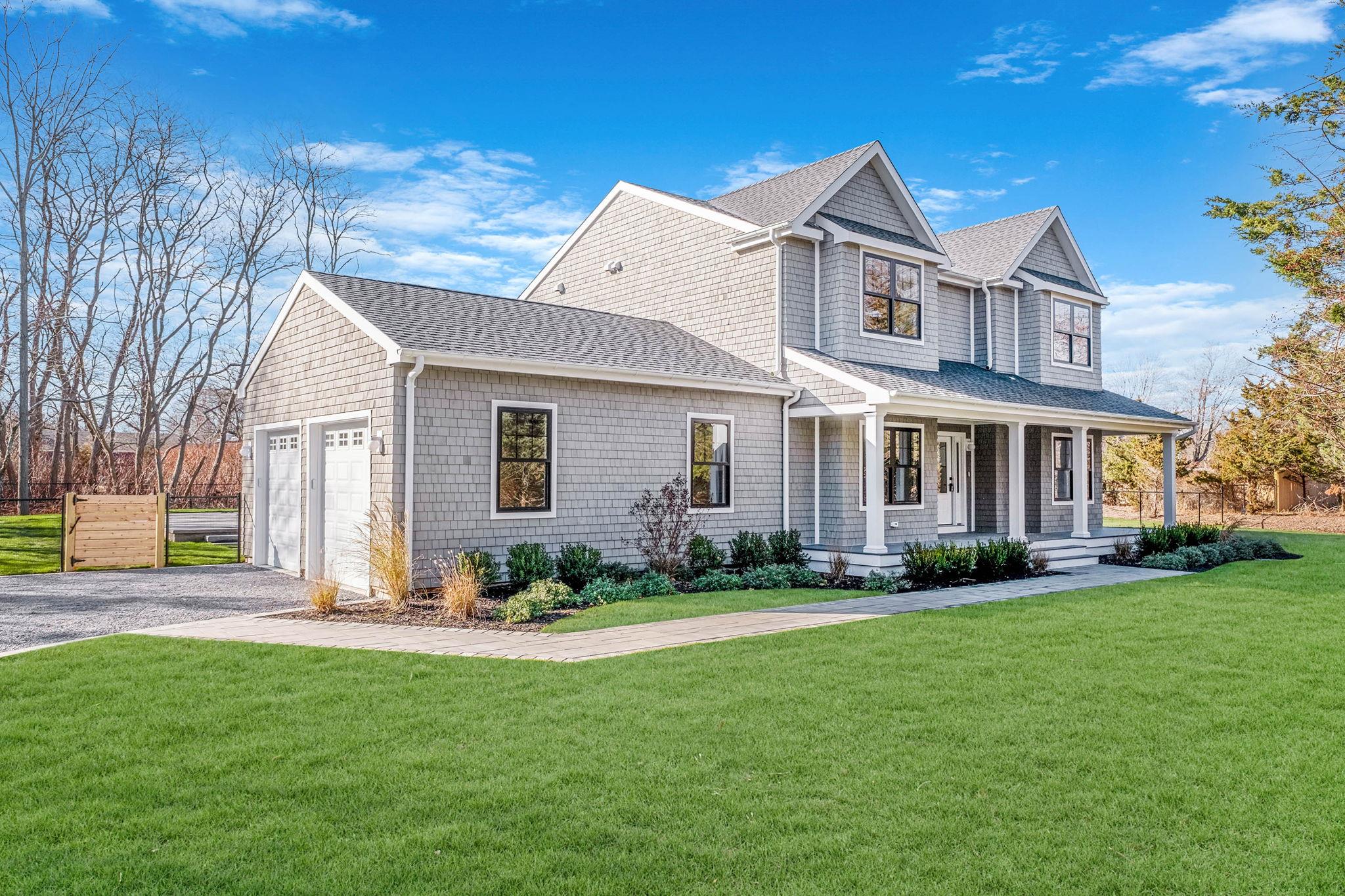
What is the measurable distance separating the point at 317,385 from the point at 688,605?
7.07m

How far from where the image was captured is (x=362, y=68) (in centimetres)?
2077

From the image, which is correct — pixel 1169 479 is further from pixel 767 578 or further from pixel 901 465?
pixel 767 578

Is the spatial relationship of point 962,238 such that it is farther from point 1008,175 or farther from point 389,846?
point 389,846

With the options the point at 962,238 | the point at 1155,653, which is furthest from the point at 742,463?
the point at 962,238

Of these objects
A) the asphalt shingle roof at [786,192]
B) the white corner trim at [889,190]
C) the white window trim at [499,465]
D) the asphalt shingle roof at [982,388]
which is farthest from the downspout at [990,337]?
the white window trim at [499,465]

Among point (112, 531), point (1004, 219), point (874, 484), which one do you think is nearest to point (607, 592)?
point (874, 484)

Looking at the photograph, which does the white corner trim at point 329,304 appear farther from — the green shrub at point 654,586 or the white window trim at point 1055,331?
the white window trim at point 1055,331

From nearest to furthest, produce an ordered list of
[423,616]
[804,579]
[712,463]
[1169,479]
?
[423,616] → [804,579] → [712,463] → [1169,479]

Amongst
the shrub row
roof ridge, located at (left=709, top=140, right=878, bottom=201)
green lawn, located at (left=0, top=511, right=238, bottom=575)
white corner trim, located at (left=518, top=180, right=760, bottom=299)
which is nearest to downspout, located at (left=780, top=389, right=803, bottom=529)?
white corner trim, located at (left=518, top=180, right=760, bottom=299)

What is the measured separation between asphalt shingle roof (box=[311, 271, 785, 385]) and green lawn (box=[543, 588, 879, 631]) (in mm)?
3687

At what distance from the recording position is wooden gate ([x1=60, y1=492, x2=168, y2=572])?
46.6 ft

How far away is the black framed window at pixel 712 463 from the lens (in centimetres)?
1418

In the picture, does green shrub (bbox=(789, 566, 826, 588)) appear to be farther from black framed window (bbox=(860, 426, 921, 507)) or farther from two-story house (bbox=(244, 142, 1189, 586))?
black framed window (bbox=(860, 426, 921, 507))

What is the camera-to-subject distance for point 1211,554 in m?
16.6
